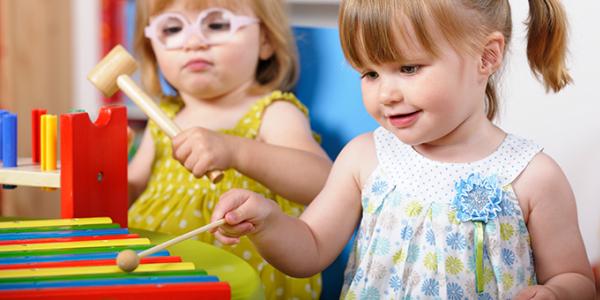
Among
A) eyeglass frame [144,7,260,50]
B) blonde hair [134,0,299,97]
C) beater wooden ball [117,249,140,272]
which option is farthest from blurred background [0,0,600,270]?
beater wooden ball [117,249,140,272]

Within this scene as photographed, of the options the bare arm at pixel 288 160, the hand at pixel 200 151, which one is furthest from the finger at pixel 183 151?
the bare arm at pixel 288 160

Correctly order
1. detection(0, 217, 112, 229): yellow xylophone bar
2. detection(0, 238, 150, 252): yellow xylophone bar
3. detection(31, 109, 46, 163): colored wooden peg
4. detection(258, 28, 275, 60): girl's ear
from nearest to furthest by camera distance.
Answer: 1. detection(0, 238, 150, 252): yellow xylophone bar
2. detection(0, 217, 112, 229): yellow xylophone bar
3. detection(31, 109, 46, 163): colored wooden peg
4. detection(258, 28, 275, 60): girl's ear

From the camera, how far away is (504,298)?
3.28ft

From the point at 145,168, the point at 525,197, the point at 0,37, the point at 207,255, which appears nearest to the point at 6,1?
the point at 0,37

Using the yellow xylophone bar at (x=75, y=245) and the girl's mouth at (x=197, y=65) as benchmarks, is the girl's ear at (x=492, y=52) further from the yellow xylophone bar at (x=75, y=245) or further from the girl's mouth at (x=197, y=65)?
the girl's mouth at (x=197, y=65)

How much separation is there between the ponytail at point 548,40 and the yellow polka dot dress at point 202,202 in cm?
48

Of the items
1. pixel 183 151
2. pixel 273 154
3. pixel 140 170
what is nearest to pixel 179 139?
pixel 183 151

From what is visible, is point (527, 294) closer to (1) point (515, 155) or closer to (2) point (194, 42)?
(1) point (515, 155)

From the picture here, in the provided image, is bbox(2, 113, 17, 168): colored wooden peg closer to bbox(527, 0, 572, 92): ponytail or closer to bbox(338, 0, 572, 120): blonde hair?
bbox(338, 0, 572, 120): blonde hair

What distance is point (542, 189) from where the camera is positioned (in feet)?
3.31

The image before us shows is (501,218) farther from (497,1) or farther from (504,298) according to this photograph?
(497,1)

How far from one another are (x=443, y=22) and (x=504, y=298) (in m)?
0.33

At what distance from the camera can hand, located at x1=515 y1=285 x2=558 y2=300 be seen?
929 millimetres

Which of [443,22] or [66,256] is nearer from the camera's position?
[66,256]
